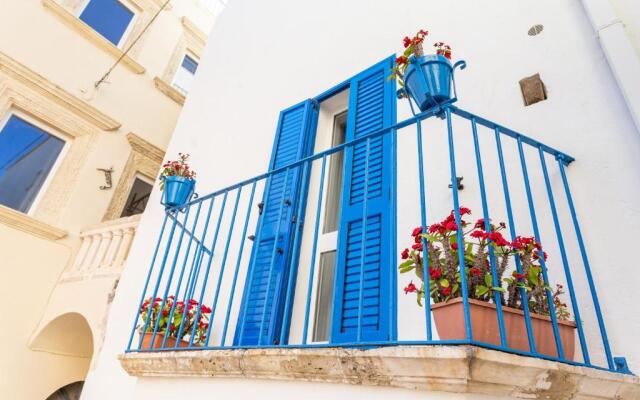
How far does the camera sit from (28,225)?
499 cm

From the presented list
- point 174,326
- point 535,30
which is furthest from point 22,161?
point 535,30

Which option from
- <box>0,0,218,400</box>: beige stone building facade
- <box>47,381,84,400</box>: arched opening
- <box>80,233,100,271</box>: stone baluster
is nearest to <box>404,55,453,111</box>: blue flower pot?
<box>0,0,218,400</box>: beige stone building facade

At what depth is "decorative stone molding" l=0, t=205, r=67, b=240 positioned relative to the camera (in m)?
4.82

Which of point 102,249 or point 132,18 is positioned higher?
point 132,18

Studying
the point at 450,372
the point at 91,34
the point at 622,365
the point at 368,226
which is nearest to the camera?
the point at 450,372

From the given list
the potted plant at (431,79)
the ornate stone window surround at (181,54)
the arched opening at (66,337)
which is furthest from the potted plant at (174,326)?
the ornate stone window surround at (181,54)

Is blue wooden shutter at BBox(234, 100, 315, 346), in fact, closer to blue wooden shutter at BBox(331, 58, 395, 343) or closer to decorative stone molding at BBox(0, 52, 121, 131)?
blue wooden shutter at BBox(331, 58, 395, 343)

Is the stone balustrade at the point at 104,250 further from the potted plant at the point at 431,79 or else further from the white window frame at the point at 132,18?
the potted plant at the point at 431,79

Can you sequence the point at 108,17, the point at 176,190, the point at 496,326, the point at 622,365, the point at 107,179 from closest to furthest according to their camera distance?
the point at 496,326 → the point at 622,365 → the point at 176,190 → the point at 107,179 → the point at 108,17

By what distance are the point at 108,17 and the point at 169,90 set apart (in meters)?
1.58

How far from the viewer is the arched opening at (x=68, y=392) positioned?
16.2 ft

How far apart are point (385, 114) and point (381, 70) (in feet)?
1.77

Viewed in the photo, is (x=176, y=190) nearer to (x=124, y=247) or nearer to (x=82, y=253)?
(x=124, y=247)

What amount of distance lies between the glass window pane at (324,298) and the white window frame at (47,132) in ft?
14.9
